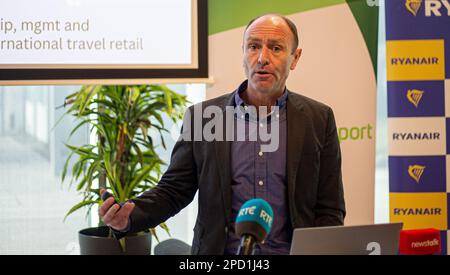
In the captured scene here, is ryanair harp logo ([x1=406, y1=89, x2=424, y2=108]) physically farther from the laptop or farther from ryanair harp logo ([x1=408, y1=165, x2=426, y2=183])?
the laptop

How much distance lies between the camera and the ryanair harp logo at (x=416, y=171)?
4262 mm

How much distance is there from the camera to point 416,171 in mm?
4270

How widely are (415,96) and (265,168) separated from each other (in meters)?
2.09

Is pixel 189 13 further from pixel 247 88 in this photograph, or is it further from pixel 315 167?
pixel 315 167

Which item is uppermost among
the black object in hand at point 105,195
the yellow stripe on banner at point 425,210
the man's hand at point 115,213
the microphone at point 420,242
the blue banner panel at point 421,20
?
the blue banner panel at point 421,20

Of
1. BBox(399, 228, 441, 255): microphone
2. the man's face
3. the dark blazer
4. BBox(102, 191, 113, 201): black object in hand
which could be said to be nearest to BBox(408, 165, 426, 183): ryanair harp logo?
the dark blazer

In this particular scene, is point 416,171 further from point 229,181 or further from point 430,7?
point 229,181

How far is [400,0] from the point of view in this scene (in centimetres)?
423

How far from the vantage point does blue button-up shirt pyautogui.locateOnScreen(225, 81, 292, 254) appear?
247cm

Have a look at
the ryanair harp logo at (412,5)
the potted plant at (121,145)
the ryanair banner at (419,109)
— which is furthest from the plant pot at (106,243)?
the ryanair harp logo at (412,5)

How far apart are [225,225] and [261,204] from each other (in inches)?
35.2

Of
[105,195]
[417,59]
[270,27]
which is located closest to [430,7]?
[417,59]

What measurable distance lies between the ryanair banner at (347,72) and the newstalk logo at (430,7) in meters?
0.24

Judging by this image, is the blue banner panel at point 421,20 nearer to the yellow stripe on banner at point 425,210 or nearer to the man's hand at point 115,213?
the yellow stripe on banner at point 425,210
